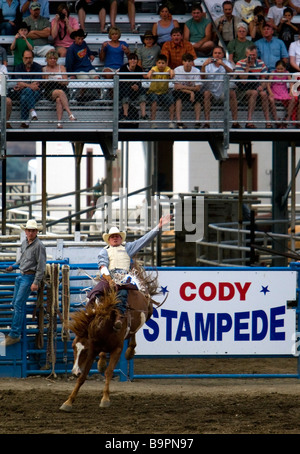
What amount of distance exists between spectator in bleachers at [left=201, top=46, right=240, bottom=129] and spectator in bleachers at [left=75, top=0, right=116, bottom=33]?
2.71 meters

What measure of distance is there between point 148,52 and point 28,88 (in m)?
2.44

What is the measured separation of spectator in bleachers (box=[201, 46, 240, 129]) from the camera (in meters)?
15.8

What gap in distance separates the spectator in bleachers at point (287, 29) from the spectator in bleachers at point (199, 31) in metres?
1.29

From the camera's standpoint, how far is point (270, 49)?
659 inches

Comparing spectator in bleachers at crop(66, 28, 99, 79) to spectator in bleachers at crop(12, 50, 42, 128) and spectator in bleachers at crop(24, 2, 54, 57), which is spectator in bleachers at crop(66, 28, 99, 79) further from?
spectator in bleachers at crop(24, 2, 54, 57)

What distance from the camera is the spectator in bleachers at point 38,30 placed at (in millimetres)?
17094

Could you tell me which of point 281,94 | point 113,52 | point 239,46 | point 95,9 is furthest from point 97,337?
point 95,9

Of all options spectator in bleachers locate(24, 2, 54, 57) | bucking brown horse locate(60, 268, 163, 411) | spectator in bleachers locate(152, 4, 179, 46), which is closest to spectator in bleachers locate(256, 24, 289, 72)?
spectator in bleachers locate(152, 4, 179, 46)

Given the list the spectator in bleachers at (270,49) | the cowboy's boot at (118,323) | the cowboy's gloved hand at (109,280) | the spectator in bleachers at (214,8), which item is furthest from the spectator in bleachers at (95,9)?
the cowboy's boot at (118,323)

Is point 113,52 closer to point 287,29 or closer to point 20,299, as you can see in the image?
point 287,29

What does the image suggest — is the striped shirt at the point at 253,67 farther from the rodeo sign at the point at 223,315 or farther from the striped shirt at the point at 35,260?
the striped shirt at the point at 35,260
